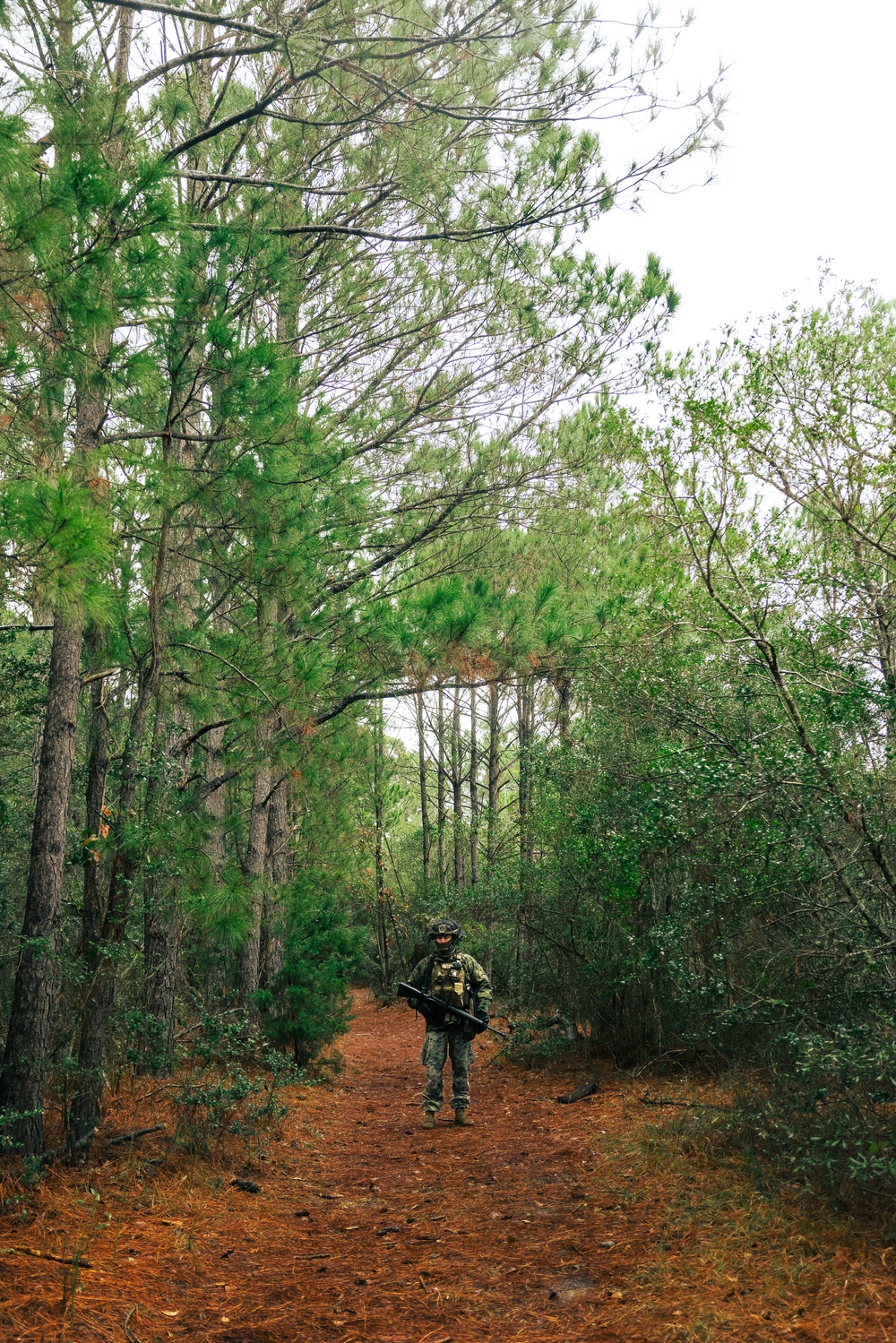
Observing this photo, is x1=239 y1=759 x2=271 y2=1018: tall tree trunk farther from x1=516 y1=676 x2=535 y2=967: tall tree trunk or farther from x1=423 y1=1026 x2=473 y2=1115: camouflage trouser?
x1=516 y1=676 x2=535 y2=967: tall tree trunk

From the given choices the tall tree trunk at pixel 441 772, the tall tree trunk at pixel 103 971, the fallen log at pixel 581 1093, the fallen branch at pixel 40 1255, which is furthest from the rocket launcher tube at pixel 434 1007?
the tall tree trunk at pixel 441 772

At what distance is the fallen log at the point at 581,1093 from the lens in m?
8.29

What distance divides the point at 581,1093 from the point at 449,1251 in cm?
403

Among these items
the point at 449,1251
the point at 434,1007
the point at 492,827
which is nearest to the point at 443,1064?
the point at 434,1007

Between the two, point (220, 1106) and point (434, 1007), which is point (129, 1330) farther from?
point (434, 1007)

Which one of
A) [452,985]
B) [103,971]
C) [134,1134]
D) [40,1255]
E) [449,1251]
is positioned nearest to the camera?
[40,1255]

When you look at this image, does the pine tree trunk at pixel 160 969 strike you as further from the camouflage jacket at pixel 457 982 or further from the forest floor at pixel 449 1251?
the camouflage jacket at pixel 457 982

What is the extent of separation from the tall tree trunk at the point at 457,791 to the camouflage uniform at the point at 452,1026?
9.55m

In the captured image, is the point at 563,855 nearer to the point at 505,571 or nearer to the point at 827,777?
the point at 505,571

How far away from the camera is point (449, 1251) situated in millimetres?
4617

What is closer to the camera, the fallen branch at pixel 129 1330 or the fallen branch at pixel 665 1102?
the fallen branch at pixel 129 1330

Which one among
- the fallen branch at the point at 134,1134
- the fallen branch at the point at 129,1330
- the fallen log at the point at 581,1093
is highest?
the fallen branch at the point at 134,1134

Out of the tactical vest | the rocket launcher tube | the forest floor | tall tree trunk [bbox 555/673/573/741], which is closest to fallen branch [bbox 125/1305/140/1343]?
the forest floor

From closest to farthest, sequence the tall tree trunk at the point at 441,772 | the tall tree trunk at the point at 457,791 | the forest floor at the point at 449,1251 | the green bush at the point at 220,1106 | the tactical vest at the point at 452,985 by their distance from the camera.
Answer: the forest floor at the point at 449,1251
the green bush at the point at 220,1106
the tactical vest at the point at 452,985
the tall tree trunk at the point at 457,791
the tall tree trunk at the point at 441,772
